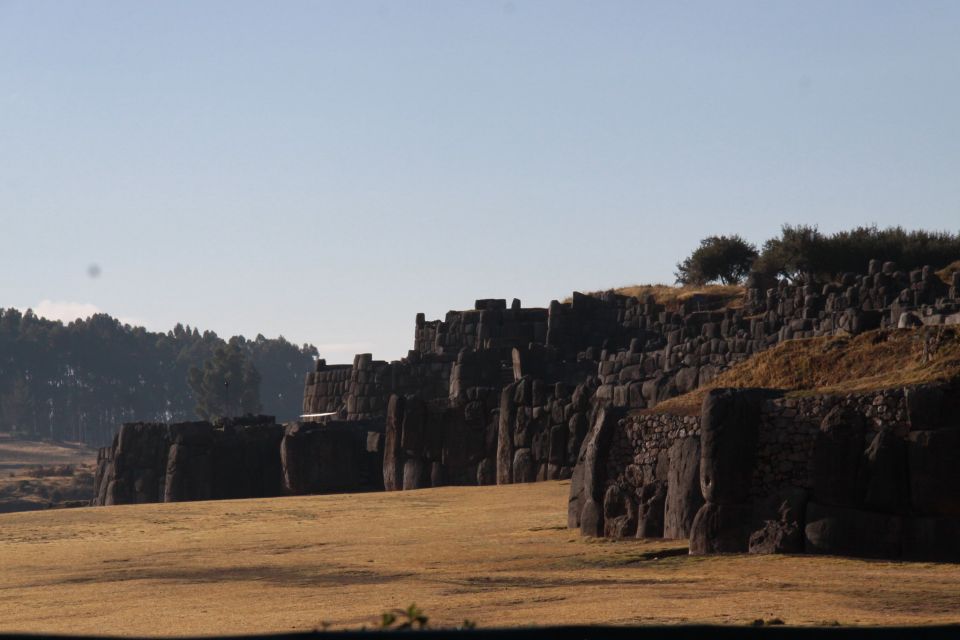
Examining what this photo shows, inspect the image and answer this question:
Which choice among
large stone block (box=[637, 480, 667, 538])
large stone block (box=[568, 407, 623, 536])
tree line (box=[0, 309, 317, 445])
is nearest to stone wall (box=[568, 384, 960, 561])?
large stone block (box=[637, 480, 667, 538])

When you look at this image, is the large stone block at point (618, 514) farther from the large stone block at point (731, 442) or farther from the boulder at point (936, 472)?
the boulder at point (936, 472)

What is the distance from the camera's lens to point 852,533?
66.7 ft

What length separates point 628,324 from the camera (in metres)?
60.9

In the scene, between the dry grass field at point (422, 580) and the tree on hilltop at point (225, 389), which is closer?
the dry grass field at point (422, 580)

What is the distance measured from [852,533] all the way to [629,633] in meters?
12.7

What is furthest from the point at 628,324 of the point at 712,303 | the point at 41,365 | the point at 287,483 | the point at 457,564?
the point at 41,365

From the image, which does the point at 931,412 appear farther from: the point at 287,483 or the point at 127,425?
the point at 127,425

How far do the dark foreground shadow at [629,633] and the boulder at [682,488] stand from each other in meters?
13.0

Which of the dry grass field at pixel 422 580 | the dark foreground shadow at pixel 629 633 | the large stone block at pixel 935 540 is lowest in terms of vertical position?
the dry grass field at pixel 422 580

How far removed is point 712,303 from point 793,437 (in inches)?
1604

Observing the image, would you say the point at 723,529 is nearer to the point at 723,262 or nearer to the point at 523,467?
the point at 523,467

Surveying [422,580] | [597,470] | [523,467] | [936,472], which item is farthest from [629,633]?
[523,467]

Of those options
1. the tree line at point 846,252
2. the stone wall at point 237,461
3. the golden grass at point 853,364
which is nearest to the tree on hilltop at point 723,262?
the tree line at point 846,252

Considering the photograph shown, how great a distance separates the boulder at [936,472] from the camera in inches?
779
